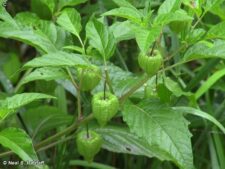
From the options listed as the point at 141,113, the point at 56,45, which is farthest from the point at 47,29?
the point at 141,113

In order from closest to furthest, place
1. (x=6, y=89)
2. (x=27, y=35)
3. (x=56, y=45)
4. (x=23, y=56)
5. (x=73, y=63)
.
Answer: (x=73, y=63), (x=27, y=35), (x=56, y=45), (x=6, y=89), (x=23, y=56)

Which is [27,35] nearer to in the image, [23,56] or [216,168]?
[216,168]

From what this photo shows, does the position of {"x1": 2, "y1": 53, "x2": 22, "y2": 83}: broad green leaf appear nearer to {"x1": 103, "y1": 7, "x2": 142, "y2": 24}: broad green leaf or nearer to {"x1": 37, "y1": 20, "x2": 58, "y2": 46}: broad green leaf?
{"x1": 37, "y1": 20, "x2": 58, "y2": 46}: broad green leaf

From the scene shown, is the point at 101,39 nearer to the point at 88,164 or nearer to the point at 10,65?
the point at 88,164

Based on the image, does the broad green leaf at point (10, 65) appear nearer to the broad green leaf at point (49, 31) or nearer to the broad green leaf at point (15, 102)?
the broad green leaf at point (49, 31)

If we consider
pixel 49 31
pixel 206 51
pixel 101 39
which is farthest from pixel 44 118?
pixel 206 51

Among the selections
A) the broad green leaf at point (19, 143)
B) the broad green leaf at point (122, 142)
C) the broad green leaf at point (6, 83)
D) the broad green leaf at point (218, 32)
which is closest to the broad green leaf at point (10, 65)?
the broad green leaf at point (6, 83)
